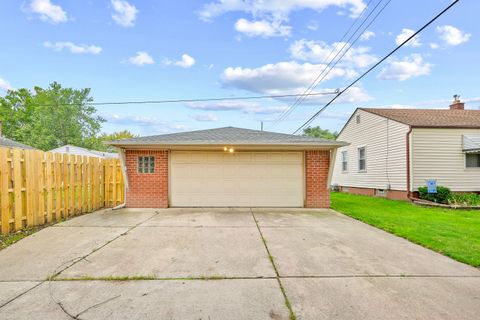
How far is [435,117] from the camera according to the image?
42.3ft

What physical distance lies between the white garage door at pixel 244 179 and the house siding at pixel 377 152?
5.50 meters

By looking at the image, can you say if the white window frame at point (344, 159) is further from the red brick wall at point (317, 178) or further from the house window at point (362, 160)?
the red brick wall at point (317, 178)

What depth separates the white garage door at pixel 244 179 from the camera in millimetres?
9609

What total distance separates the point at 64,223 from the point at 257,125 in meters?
31.9

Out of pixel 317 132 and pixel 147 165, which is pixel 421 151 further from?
pixel 317 132

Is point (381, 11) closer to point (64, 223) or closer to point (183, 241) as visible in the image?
point (183, 241)

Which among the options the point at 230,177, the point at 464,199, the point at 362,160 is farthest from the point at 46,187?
the point at 362,160

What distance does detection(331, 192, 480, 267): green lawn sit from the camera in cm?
474

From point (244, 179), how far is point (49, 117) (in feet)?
A: 140

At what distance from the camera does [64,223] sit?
6.79m

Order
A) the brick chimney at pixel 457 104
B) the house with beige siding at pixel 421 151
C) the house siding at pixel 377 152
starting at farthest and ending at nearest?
the brick chimney at pixel 457 104 < the house siding at pixel 377 152 < the house with beige siding at pixel 421 151

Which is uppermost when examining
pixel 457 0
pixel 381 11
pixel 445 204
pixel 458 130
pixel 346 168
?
pixel 381 11

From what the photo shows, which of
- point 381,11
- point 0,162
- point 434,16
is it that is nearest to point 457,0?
point 434,16

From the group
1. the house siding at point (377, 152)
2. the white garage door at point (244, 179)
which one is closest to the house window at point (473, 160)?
the house siding at point (377, 152)
